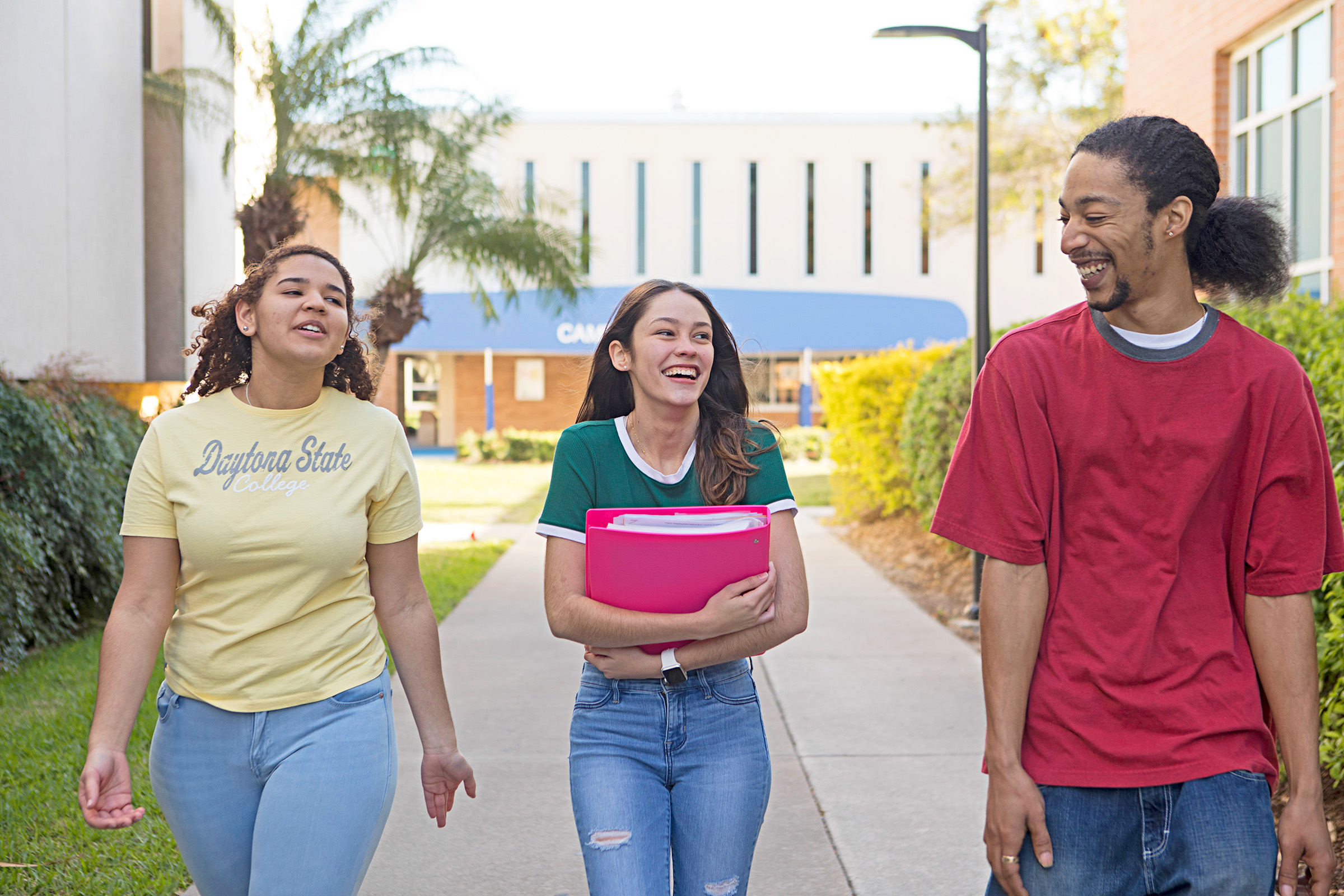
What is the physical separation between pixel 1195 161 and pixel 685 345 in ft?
3.51

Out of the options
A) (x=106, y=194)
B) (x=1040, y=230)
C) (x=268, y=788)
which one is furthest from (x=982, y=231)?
(x=1040, y=230)

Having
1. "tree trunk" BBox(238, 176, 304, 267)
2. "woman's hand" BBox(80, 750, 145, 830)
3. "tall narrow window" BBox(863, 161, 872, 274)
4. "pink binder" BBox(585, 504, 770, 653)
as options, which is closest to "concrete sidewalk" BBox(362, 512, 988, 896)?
"woman's hand" BBox(80, 750, 145, 830)

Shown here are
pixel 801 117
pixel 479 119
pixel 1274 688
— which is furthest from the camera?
pixel 801 117

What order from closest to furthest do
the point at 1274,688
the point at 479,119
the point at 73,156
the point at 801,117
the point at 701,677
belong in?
the point at 1274,688 → the point at 701,677 → the point at 73,156 → the point at 479,119 → the point at 801,117

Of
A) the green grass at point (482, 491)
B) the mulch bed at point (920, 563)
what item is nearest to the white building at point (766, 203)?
the green grass at point (482, 491)

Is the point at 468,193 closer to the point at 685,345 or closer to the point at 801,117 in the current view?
the point at 685,345

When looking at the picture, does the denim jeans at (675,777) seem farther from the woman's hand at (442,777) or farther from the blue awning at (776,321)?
the blue awning at (776,321)

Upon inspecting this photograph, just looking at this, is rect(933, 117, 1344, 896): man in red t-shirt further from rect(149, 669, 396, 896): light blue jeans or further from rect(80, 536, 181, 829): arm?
rect(80, 536, 181, 829): arm

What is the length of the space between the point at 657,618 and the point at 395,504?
68cm

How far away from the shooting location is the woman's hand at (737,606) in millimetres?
2342

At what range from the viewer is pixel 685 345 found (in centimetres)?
255

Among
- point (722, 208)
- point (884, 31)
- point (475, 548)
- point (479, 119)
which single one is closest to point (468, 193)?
point (479, 119)

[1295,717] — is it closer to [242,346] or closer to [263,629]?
[263,629]

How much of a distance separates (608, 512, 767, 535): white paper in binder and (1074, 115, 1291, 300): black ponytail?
0.96m
